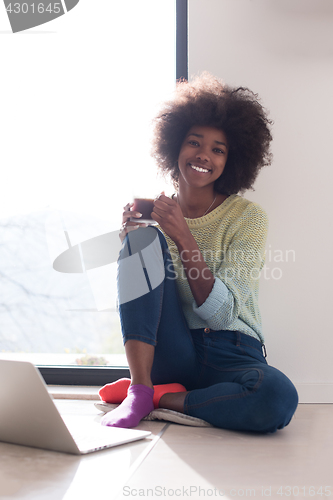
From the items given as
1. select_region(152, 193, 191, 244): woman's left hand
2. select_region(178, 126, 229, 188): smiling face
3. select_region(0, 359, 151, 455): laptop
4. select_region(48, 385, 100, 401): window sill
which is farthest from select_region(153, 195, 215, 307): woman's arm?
select_region(48, 385, 100, 401): window sill

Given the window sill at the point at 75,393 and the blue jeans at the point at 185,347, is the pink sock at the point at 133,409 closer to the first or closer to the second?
the blue jeans at the point at 185,347

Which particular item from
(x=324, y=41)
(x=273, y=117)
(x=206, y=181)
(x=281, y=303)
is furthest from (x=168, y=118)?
(x=281, y=303)

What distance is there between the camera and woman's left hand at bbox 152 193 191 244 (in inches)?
51.1

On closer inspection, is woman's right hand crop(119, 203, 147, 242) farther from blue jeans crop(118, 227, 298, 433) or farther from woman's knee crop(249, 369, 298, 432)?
woman's knee crop(249, 369, 298, 432)

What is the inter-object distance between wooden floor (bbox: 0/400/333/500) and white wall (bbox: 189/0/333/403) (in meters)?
0.56

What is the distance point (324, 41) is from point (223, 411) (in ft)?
4.66

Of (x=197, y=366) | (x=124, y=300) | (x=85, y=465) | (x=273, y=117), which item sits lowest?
(x=197, y=366)

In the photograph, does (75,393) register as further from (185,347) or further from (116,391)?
(185,347)

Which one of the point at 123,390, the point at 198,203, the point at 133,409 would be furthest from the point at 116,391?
the point at 198,203

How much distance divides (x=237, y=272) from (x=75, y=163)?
1.00 m

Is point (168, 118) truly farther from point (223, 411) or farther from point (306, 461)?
point (306, 461)

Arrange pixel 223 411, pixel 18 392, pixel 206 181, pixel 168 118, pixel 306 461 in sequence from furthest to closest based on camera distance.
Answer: pixel 168 118 < pixel 206 181 < pixel 223 411 < pixel 306 461 < pixel 18 392

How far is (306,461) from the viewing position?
2.96ft

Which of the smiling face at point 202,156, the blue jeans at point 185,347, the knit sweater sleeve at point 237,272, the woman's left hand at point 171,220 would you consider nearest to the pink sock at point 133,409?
the blue jeans at point 185,347
